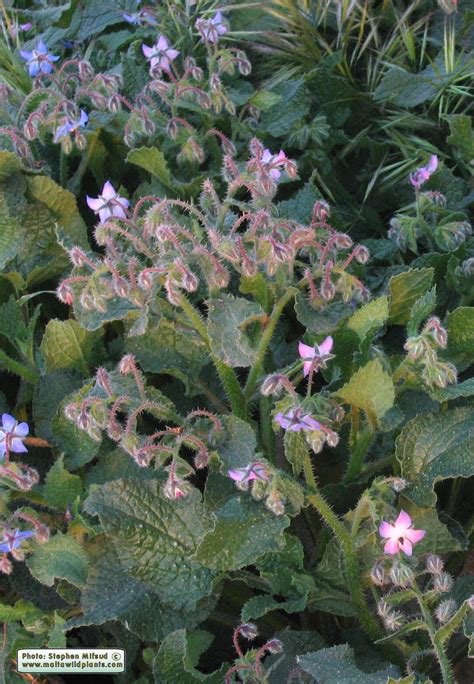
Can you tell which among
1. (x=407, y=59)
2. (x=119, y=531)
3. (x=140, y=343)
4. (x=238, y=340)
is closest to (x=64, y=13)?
(x=407, y=59)

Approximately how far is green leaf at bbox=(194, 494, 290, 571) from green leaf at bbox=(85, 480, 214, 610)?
47 millimetres

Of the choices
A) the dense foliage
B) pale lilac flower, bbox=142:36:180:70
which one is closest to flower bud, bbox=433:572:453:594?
the dense foliage

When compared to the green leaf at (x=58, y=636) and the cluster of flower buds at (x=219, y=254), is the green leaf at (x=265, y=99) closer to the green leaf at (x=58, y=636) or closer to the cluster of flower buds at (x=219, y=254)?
the cluster of flower buds at (x=219, y=254)

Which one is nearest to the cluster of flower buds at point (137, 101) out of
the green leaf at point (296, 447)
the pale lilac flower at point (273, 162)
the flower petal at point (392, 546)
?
the pale lilac flower at point (273, 162)

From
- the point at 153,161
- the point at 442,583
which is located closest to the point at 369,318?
the point at 442,583

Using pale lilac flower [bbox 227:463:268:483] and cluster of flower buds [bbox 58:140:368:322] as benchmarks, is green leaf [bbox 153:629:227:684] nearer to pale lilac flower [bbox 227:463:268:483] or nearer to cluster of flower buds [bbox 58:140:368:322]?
pale lilac flower [bbox 227:463:268:483]

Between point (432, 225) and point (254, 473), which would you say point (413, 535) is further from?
point (432, 225)

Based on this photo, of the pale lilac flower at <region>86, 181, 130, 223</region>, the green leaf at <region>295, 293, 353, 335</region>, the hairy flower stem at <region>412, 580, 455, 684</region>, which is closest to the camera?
the hairy flower stem at <region>412, 580, 455, 684</region>

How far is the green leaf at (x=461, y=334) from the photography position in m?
1.46

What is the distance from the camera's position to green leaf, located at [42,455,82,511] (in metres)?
1.54

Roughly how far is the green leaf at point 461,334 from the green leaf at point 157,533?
0.51m

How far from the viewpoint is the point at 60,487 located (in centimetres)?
156

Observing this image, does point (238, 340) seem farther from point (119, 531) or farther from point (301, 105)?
point (301, 105)

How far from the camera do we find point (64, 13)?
92.1 inches
